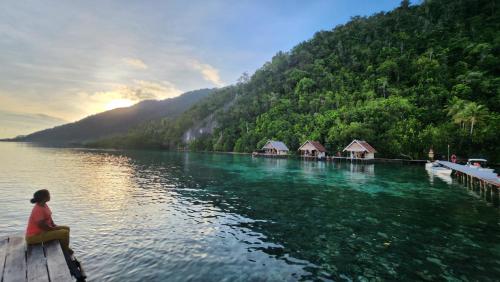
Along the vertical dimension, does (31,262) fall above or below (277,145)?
below

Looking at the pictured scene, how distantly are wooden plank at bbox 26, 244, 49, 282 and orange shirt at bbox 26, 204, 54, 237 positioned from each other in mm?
442

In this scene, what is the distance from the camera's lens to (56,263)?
301 inches

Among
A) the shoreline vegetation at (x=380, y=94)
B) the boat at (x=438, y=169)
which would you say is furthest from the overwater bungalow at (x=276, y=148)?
the boat at (x=438, y=169)

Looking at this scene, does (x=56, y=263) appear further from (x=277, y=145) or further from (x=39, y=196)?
(x=277, y=145)

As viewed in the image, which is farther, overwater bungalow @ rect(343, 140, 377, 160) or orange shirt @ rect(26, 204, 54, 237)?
overwater bungalow @ rect(343, 140, 377, 160)

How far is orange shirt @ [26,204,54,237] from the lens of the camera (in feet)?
28.6

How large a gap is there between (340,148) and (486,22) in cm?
9170

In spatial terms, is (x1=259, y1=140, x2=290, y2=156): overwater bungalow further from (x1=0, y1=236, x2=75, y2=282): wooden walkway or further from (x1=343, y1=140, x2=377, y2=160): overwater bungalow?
(x1=0, y1=236, x2=75, y2=282): wooden walkway

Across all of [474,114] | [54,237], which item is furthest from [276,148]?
[54,237]

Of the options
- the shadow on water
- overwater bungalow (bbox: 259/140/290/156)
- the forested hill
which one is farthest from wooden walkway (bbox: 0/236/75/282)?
overwater bungalow (bbox: 259/140/290/156)

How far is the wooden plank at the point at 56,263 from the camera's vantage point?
6934mm

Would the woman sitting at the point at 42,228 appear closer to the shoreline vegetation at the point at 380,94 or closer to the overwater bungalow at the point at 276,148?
the shoreline vegetation at the point at 380,94

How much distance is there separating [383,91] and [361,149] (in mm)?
42426

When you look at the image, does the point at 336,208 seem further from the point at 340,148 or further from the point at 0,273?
the point at 340,148
